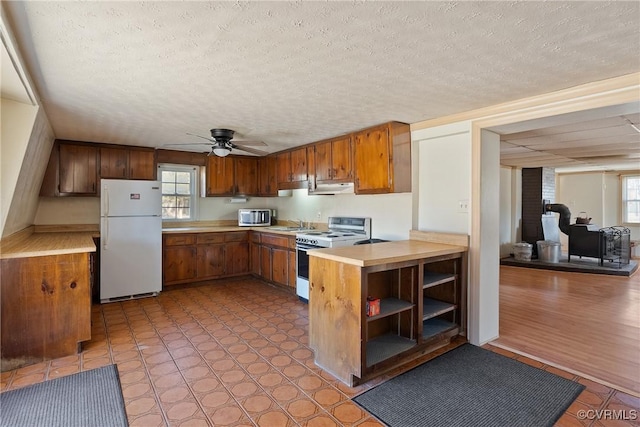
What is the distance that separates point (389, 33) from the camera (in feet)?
5.66

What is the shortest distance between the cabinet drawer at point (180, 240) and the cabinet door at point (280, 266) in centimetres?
128

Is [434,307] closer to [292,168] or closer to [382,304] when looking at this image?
[382,304]

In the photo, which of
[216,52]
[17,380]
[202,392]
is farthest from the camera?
[17,380]

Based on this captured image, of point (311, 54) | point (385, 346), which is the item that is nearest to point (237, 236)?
point (385, 346)

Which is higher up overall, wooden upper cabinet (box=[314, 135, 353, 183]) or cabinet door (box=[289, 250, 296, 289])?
wooden upper cabinet (box=[314, 135, 353, 183])

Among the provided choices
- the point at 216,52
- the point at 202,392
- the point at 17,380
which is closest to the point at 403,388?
the point at 202,392

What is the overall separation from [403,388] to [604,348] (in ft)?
6.87

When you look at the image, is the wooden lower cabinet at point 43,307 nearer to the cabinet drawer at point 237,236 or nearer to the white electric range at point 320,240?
the white electric range at point 320,240

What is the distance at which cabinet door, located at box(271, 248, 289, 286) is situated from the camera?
4.86 m

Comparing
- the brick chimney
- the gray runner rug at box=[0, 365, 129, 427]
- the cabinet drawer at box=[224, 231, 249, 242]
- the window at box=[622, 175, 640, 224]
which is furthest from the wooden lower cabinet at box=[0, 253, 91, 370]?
the window at box=[622, 175, 640, 224]

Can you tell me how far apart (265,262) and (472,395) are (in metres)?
3.65

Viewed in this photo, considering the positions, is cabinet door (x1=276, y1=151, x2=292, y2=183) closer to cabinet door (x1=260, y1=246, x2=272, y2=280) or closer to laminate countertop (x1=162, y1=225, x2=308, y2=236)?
laminate countertop (x1=162, y1=225, x2=308, y2=236)

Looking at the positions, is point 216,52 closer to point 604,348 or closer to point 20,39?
point 20,39

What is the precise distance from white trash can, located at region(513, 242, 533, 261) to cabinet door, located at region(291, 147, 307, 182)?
5.34m
